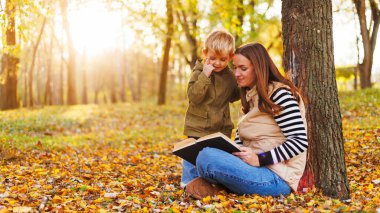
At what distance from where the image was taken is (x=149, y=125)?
15359 millimetres

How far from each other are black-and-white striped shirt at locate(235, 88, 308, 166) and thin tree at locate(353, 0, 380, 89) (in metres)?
11.7

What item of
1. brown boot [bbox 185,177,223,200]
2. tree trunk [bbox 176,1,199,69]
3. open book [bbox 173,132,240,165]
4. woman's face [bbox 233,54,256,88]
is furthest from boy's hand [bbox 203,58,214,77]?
tree trunk [bbox 176,1,199,69]

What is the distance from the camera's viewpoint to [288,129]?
4.23 metres

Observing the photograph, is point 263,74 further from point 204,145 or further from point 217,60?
point 204,145

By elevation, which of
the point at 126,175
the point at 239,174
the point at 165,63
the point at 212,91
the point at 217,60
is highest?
the point at 165,63

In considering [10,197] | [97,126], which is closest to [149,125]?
[97,126]

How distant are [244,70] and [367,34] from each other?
12.0 m

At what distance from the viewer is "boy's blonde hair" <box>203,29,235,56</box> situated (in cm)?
467

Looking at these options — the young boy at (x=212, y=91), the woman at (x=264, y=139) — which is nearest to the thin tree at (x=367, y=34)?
the young boy at (x=212, y=91)

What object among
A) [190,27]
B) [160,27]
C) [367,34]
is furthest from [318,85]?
[190,27]

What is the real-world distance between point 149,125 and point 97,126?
1.83 meters

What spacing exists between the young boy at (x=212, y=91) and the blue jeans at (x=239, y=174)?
0.66 metres

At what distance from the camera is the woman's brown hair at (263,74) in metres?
4.25

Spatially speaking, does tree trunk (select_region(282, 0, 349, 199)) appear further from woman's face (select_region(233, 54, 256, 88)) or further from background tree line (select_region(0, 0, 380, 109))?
background tree line (select_region(0, 0, 380, 109))
